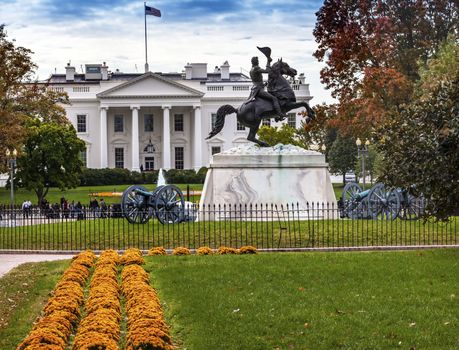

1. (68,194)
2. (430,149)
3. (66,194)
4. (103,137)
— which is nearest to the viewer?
(430,149)

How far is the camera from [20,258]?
19.8m

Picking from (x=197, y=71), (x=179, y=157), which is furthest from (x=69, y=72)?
(x=179, y=157)

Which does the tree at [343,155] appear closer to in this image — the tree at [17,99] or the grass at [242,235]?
the tree at [17,99]

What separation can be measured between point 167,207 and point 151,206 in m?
0.49

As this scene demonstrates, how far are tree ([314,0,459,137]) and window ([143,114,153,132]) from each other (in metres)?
45.5

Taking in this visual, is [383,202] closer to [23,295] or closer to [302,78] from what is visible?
[23,295]

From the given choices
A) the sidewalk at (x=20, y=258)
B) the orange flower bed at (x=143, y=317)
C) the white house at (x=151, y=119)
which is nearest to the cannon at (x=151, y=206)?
the sidewalk at (x=20, y=258)

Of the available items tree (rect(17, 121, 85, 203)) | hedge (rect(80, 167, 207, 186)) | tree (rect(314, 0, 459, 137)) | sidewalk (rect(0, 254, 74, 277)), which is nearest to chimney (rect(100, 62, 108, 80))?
hedge (rect(80, 167, 207, 186))

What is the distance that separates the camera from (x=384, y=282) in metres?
13.3

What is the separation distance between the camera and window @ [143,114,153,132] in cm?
8494

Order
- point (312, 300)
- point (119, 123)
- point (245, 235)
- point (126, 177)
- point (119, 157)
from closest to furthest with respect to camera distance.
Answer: point (312, 300) < point (245, 235) < point (126, 177) < point (119, 157) < point (119, 123)

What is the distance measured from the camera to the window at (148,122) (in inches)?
3344

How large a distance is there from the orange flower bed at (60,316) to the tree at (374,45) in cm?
2551

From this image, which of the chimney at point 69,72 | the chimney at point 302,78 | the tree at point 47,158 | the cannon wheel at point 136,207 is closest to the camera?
Result: the cannon wheel at point 136,207
